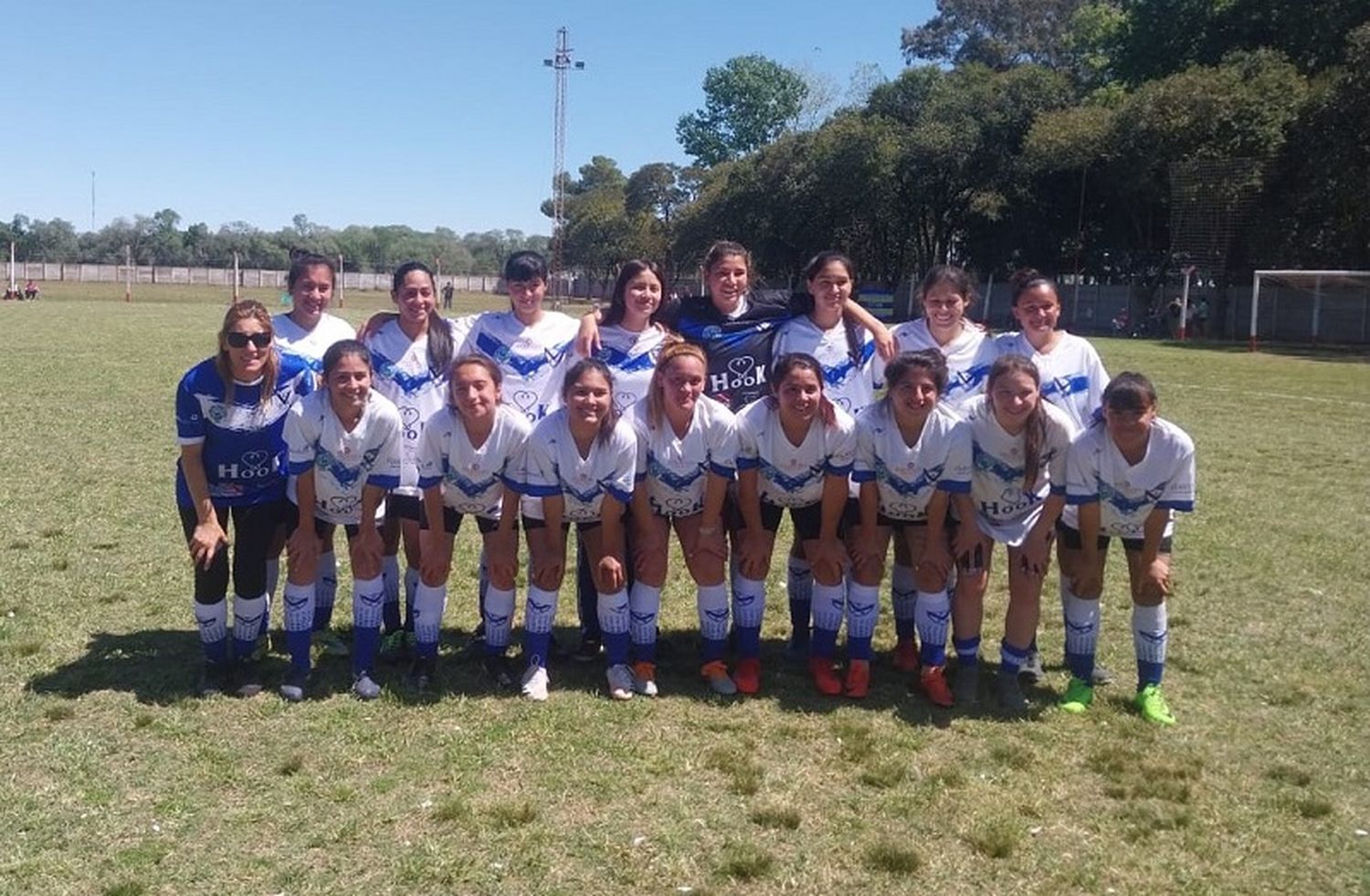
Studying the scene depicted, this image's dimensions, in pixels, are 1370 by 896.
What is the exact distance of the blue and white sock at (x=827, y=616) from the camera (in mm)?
5750

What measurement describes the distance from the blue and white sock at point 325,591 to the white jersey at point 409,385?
0.76 metres

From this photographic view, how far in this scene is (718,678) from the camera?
5680 millimetres

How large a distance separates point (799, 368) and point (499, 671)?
7.08 feet

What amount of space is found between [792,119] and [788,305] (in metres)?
93.7

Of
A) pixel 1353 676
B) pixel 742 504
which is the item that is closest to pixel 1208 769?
pixel 1353 676

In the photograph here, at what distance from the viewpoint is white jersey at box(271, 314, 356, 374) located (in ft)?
18.6

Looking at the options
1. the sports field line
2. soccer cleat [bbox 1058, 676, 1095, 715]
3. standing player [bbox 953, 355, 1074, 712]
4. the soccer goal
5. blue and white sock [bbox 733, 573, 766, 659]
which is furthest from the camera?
the soccer goal

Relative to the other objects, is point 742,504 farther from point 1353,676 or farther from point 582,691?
point 1353,676

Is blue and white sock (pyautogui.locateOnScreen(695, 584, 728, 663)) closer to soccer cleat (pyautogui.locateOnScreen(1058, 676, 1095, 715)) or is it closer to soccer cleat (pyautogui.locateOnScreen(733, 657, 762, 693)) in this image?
soccer cleat (pyautogui.locateOnScreen(733, 657, 762, 693))

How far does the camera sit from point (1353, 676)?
5.98m

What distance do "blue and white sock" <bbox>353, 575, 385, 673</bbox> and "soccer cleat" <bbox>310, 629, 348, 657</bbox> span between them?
57 cm

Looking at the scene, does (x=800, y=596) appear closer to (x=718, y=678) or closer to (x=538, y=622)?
(x=718, y=678)

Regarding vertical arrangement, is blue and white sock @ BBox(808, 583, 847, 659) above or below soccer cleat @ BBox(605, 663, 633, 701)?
above

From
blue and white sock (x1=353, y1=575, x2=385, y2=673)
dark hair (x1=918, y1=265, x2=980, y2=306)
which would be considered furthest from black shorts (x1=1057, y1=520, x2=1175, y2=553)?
blue and white sock (x1=353, y1=575, x2=385, y2=673)
